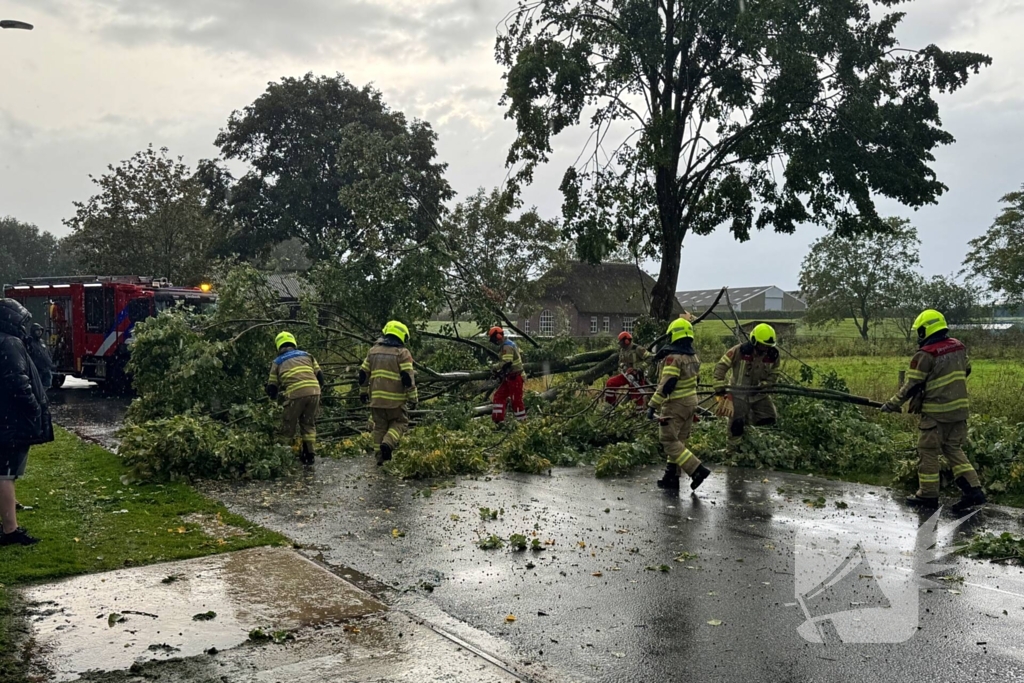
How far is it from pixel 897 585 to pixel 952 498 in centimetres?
343

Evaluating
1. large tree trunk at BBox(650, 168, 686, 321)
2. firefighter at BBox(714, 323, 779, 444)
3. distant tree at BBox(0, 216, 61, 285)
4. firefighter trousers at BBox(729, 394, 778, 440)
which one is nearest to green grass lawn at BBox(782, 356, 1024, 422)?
large tree trunk at BBox(650, 168, 686, 321)

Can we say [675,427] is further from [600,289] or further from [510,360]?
[600,289]

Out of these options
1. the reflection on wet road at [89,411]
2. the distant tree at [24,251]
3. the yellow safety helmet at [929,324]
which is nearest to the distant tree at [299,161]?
the reflection on wet road at [89,411]

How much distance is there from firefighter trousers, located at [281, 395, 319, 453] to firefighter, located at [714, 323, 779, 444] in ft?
16.4

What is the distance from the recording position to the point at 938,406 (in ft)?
26.9

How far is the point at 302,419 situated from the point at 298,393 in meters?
0.40

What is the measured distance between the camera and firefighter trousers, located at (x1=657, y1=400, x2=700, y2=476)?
30.0ft

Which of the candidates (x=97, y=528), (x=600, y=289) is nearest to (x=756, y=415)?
(x=97, y=528)

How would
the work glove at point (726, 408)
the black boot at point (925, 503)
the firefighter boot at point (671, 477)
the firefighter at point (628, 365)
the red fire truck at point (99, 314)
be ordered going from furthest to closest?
the red fire truck at point (99, 314)
the firefighter at point (628, 365)
the work glove at point (726, 408)
the firefighter boot at point (671, 477)
the black boot at point (925, 503)

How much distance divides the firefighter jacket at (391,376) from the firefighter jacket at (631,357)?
565 centimetres

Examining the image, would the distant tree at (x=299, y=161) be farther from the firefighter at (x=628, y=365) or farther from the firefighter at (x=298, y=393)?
the firefighter at (x=298, y=393)

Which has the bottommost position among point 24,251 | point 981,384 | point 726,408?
point 981,384

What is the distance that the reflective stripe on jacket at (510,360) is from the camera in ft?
44.3

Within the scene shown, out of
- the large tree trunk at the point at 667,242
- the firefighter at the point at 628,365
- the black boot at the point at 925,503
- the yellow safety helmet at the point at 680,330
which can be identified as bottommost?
the black boot at the point at 925,503
